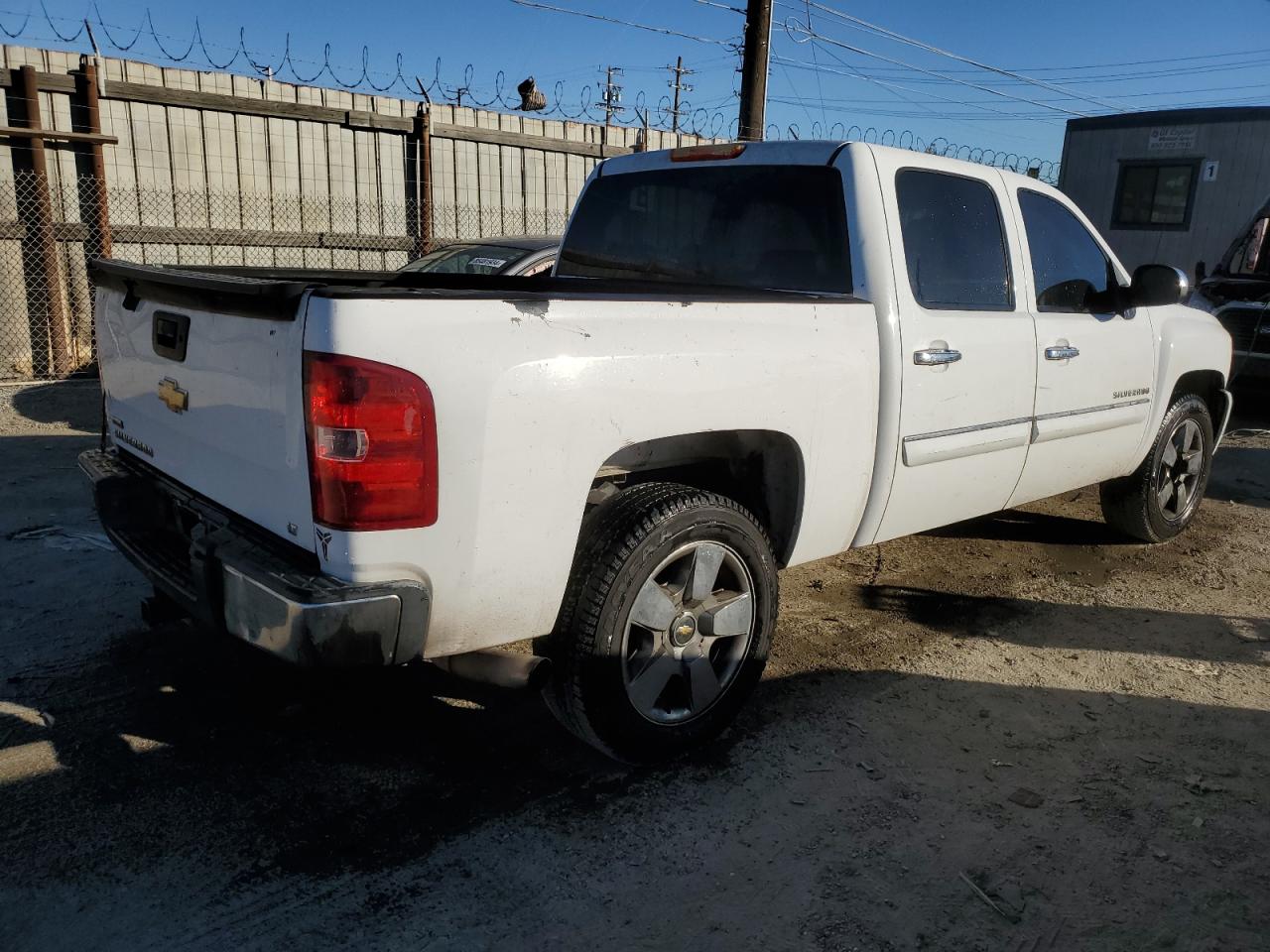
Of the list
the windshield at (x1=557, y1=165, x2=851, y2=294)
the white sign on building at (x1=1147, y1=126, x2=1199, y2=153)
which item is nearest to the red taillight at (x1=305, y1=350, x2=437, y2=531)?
the windshield at (x1=557, y1=165, x2=851, y2=294)

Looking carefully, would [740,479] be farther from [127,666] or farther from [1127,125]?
[1127,125]

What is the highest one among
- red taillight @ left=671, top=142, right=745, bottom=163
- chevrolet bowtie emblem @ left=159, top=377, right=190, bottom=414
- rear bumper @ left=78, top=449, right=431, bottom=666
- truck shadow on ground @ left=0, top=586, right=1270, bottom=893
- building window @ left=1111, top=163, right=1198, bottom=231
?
building window @ left=1111, top=163, right=1198, bottom=231

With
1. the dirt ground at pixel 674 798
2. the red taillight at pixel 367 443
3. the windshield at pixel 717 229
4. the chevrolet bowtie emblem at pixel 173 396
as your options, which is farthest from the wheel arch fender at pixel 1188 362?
the chevrolet bowtie emblem at pixel 173 396

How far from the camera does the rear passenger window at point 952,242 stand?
12.5ft

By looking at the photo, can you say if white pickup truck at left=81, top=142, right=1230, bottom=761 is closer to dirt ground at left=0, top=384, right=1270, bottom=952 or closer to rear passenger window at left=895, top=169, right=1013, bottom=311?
rear passenger window at left=895, top=169, right=1013, bottom=311

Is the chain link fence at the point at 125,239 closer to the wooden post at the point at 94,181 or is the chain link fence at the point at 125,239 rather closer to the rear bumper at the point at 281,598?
the wooden post at the point at 94,181

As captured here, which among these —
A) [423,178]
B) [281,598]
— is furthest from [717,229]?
[423,178]

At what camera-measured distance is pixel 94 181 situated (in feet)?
30.1

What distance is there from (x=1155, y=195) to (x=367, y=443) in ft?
54.1

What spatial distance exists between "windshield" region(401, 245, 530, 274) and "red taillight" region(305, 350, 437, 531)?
5.25 meters

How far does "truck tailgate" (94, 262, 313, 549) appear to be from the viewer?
2.50 metres

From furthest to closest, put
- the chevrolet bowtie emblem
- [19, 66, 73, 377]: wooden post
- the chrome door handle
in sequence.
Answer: [19, 66, 73, 377]: wooden post
the chrome door handle
the chevrolet bowtie emblem

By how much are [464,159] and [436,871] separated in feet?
33.9

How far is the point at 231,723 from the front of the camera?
3.42 meters
